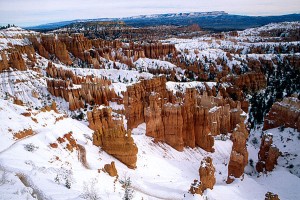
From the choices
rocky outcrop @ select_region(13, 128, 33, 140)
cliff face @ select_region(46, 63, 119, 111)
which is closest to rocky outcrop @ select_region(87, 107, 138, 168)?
rocky outcrop @ select_region(13, 128, 33, 140)

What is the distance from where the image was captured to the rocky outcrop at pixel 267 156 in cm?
3125

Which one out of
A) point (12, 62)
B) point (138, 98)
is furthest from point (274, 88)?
point (12, 62)

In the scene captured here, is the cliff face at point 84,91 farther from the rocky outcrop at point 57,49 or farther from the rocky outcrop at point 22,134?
the rocky outcrop at point 57,49

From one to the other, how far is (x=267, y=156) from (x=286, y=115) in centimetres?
1104

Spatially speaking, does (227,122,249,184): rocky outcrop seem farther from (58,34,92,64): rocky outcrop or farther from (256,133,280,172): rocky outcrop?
(58,34,92,64): rocky outcrop

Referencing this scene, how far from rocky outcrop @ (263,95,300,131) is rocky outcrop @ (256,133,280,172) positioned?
7.63m

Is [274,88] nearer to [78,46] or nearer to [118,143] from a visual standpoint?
[118,143]

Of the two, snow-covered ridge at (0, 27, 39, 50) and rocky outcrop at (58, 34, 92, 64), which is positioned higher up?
snow-covered ridge at (0, 27, 39, 50)

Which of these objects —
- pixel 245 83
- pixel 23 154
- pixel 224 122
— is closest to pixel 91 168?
pixel 23 154

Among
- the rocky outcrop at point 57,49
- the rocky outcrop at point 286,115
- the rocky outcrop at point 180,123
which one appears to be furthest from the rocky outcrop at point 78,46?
the rocky outcrop at point 286,115

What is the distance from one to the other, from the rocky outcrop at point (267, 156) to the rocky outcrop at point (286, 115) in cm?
763

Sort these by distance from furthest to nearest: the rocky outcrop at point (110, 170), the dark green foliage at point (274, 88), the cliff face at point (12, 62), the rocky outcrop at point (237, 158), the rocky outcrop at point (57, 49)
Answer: the rocky outcrop at point (57, 49) < the cliff face at point (12, 62) < the dark green foliage at point (274, 88) < the rocky outcrop at point (237, 158) < the rocky outcrop at point (110, 170)

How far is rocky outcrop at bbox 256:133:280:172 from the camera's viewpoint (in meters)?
31.2

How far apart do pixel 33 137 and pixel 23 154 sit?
128 inches
